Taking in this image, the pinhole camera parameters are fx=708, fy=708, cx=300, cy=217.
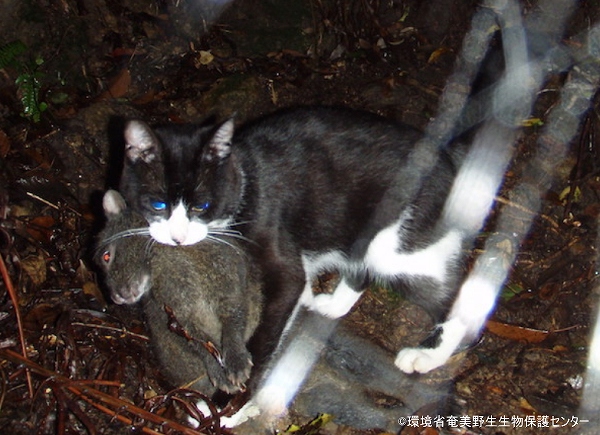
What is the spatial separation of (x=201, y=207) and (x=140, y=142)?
0.46m

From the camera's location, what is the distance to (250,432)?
13.1 feet

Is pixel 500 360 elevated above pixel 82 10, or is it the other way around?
pixel 82 10

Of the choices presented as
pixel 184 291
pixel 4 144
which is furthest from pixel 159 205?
pixel 4 144

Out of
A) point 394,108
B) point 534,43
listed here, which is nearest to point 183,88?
point 394,108

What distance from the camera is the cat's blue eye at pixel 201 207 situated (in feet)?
12.2

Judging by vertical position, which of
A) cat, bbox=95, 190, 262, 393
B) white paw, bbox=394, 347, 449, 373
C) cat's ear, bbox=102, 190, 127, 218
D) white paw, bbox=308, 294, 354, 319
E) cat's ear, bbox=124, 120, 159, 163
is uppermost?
cat's ear, bbox=124, 120, 159, 163

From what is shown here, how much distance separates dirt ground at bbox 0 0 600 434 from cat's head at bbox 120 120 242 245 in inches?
22.8

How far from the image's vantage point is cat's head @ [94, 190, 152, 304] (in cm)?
341

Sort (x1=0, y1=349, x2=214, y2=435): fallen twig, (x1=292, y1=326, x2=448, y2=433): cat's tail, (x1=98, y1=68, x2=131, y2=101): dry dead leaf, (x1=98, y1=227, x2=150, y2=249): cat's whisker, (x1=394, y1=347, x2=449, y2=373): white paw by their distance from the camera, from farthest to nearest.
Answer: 1. (x1=98, y1=68, x2=131, y2=101): dry dead leaf
2. (x1=394, y1=347, x2=449, y2=373): white paw
3. (x1=292, y1=326, x2=448, y2=433): cat's tail
4. (x1=98, y1=227, x2=150, y2=249): cat's whisker
5. (x1=0, y1=349, x2=214, y2=435): fallen twig

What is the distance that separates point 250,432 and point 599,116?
3694 millimetres

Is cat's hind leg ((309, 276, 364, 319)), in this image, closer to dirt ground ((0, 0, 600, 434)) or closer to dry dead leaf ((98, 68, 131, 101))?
dirt ground ((0, 0, 600, 434))

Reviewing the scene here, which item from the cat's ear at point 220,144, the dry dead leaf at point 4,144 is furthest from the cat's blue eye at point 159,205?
the dry dead leaf at point 4,144

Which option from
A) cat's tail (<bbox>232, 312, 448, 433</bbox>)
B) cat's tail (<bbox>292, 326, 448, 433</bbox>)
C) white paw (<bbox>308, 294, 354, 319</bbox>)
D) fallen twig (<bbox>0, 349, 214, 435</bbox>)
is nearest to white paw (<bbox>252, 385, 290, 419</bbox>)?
cat's tail (<bbox>232, 312, 448, 433</bbox>)

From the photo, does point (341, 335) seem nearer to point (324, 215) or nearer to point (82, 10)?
point (324, 215)
